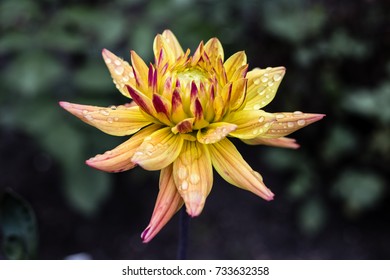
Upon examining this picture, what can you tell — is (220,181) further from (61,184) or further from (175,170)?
(175,170)

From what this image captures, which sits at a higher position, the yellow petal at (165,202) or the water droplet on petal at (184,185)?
the water droplet on petal at (184,185)

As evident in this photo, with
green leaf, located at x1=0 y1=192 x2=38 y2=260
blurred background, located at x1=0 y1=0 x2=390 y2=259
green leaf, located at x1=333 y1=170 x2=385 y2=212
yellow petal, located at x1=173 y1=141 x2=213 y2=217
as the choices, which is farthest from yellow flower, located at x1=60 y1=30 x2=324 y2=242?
green leaf, located at x1=333 y1=170 x2=385 y2=212

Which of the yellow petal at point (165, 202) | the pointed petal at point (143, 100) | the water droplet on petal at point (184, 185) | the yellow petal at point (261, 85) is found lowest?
the yellow petal at point (165, 202)

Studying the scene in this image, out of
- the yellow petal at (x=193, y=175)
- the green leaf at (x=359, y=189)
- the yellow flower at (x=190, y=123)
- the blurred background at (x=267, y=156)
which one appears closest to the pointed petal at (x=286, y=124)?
the yellow flower at (x=190, y=123)

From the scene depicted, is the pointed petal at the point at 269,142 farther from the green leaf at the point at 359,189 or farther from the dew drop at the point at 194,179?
the green leaf at the point at 359,189

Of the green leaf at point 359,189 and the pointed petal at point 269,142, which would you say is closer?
the pointed petal at point 269,142
